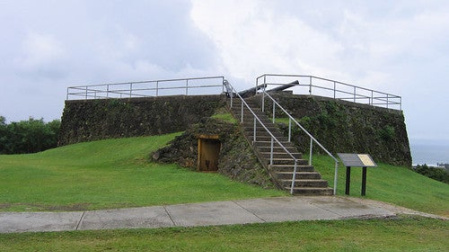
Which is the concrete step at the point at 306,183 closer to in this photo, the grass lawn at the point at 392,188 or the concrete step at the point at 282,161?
the grass lawn at the point at 392,188

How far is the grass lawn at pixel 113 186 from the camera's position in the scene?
8.52 metres

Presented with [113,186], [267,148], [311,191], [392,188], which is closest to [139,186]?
[113,186]

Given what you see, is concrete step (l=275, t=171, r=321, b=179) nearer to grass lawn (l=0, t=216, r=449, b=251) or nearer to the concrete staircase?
the concrete staircase

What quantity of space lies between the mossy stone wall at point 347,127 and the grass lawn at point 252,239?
28.2 ft

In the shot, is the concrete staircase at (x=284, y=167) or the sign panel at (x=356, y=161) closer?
the sign panel at (x=356, y=161)

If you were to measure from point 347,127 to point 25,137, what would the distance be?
26321mm

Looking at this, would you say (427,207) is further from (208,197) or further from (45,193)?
(45,193)

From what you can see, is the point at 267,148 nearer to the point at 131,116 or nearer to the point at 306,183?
the point at 306,183

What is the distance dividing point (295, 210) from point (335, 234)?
1.56m

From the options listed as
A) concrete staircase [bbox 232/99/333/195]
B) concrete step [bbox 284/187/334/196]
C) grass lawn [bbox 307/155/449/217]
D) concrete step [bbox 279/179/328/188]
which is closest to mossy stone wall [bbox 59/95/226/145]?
concrete staircase [bbox 232/99/333/195]

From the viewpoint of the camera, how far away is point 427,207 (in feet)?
34.7

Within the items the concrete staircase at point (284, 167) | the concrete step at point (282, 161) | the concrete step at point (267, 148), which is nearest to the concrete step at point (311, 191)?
the concrete staircase at point (284, 167)

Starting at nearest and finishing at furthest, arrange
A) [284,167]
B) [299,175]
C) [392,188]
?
[299,175]
[284,167]
[392,188]

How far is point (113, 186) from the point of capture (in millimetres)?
11039
